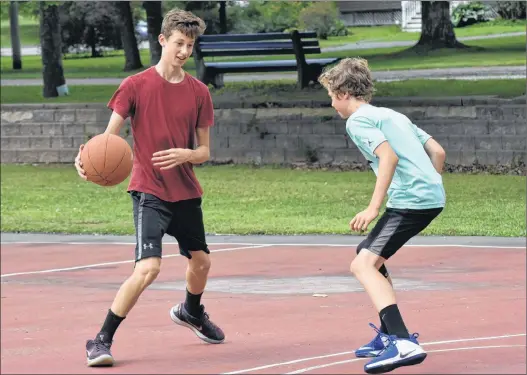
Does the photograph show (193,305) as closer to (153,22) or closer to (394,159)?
(394,159)

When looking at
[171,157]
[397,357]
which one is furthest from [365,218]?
[171,157]

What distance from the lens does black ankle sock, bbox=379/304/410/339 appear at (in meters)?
7.22

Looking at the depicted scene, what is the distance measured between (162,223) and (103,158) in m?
Answer: 0.56

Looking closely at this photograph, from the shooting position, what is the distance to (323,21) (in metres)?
38.2

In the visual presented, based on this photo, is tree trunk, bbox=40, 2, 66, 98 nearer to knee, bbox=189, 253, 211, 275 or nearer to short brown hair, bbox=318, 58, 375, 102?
knee, bbox=189, 253, 211, 275

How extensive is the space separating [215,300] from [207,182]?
1017cm

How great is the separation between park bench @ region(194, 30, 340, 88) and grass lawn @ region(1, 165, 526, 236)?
12.5 feet

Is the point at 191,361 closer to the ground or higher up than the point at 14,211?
higher up

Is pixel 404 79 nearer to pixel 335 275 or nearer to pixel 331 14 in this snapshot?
pixel 331 14

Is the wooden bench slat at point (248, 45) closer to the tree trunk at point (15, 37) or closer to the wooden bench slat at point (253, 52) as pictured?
the wooden bench slat at point (253, 52)

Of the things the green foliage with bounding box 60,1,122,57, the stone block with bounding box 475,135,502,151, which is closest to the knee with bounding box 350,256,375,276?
the stone block with bounding box 475,135,502,151

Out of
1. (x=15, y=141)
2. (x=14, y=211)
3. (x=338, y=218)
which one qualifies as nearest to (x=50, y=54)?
(x=15, y=141)

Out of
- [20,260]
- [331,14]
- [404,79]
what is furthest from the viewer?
[331,14]

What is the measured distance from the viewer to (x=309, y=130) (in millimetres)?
22031
